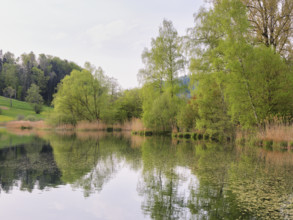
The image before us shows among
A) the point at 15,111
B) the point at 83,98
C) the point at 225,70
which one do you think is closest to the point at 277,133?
the point at 225,70

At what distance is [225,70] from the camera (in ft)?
63.5

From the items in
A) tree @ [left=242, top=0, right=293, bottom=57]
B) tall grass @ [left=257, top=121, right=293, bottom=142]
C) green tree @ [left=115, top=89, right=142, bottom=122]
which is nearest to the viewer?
tall grass @ [left=257, top=121, right=293, bottom=142]

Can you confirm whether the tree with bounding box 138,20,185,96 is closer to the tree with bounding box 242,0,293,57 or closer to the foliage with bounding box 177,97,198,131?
the foliage with bounding box 177,97,198,131

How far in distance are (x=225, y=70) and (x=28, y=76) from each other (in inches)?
4102

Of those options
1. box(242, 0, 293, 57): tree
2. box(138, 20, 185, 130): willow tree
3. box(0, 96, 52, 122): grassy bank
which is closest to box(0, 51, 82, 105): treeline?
box(0, 96, 52, 122): grassy bank

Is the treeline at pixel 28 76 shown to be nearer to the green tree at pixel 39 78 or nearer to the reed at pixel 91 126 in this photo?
the green tree at pixel 39 78

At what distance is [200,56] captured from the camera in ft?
73.0

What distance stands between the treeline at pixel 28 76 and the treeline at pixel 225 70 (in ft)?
246

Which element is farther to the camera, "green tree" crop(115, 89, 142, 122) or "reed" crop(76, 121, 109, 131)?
"green tree" crop(115, 89, 142, 122)

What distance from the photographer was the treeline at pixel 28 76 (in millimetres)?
101312

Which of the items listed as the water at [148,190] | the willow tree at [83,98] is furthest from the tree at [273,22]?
the willow tree at [83,98]

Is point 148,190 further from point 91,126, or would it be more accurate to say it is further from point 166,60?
point 91,126

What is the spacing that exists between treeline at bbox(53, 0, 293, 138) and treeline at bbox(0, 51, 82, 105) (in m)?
75.0

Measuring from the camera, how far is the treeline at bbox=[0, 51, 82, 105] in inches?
3989
